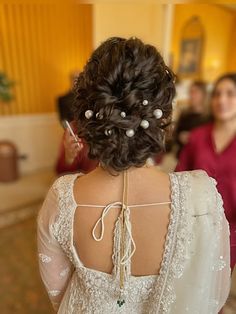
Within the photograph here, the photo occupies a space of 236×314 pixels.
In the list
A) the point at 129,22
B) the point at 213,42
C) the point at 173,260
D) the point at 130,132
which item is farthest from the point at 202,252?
the point at 129,22

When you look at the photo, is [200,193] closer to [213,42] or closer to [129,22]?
[213,42]

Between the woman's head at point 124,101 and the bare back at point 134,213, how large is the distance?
0.05 m

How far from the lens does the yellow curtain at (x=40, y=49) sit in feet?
9.74

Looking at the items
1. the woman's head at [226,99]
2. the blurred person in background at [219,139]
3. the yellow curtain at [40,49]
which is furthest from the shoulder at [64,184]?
the yellow curtain at [40,49]

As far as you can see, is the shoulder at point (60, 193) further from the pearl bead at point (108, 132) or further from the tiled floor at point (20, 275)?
the tiled floor at point (20, 275)

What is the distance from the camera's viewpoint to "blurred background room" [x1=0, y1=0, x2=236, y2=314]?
182 centimetres

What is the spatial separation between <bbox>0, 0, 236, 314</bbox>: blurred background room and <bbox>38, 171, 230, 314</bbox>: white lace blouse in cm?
94

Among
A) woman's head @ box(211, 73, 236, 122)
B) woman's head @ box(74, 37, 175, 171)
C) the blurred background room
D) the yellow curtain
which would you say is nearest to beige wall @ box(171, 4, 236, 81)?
the blurred background room

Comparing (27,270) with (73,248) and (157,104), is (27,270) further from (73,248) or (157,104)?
(157,104)

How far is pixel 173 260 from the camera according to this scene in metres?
0.57

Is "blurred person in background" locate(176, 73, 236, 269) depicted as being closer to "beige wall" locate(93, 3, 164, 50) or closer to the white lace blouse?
the white lace blouse

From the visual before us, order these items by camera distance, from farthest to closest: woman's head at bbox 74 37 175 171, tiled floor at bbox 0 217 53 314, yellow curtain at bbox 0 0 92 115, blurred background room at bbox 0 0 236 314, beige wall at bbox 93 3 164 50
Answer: yellow curtain at bbox 0 0 92 115 < beige wall at bbox 93 3 164 50 < blurred background room at bbox 0 0 236 314 < tiled floor at bbox 0 217 53 314 < woman's head at bbox 74 37 175 171

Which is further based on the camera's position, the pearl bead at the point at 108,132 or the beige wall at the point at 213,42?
the beige wall at the point at 213,42

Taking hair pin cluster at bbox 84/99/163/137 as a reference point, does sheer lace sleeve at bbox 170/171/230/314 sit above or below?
→ below
